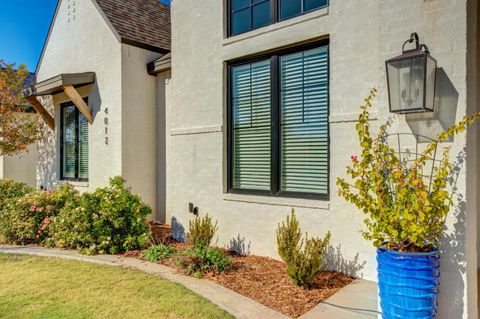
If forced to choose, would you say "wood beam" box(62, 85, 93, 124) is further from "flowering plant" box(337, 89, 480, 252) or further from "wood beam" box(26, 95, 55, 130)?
"flowering plant" box(337, 89, 480, 252)

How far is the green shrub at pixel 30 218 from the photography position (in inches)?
275

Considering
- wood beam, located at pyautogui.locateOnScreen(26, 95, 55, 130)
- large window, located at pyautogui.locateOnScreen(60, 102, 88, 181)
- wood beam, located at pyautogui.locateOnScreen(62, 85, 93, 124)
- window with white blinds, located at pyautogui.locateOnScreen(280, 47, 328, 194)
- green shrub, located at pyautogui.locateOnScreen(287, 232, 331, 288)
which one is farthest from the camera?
wood beam, located at pyautogui.locateOnScreen(26, 95, 55, 130)

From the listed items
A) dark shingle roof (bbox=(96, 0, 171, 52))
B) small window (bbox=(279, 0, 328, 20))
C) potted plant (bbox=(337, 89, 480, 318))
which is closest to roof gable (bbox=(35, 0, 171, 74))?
dark shingle roof (bbox=(96, 0, 171, 52))

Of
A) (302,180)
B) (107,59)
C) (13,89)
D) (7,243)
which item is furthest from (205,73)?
(13,89)

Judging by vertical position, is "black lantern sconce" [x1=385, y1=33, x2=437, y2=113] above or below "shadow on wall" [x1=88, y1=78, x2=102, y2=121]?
below

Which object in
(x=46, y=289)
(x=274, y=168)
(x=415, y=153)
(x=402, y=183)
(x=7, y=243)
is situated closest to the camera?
(x=402, y=183)

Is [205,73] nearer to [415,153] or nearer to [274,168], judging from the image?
[274,168]

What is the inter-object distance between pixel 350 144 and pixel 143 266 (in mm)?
3562

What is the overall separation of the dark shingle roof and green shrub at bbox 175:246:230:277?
18.5 ft

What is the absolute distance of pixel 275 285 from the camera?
4.50m

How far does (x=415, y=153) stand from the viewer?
3.40m

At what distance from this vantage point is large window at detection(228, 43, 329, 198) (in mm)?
5188

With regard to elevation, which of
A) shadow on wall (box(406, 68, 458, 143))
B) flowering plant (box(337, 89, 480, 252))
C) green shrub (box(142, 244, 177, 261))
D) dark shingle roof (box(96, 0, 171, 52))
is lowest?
green shrub (box(142, 244, 177, 261))

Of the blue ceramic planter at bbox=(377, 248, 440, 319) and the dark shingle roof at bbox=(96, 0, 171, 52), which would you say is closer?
the blue ceramic planter at bbox=(377, 248, 440, 319)
